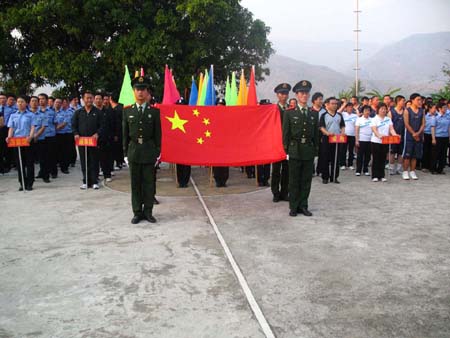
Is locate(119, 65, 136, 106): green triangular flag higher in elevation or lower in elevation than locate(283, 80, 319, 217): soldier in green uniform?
higher

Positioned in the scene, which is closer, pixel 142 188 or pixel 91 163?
pixel 142 188

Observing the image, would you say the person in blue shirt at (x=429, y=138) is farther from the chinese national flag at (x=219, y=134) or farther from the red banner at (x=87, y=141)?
the red banner at (x=87, y=141)

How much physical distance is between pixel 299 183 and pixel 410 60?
363ft

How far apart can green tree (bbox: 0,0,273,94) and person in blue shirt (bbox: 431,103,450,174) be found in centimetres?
998

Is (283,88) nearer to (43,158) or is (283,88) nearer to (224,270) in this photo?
(224,270)

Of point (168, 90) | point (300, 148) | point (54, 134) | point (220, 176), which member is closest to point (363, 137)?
point (220, 176)

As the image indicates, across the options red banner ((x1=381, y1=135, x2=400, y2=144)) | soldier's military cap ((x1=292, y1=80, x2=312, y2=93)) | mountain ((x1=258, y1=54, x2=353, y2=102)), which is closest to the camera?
soldier's military cap ((x1=292, y1=80, x2=312, y2=93))

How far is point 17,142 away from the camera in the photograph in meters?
8.69

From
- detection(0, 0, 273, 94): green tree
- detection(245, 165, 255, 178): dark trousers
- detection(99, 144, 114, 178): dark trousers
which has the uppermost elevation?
detection(0, 0, 273, 94): green tree

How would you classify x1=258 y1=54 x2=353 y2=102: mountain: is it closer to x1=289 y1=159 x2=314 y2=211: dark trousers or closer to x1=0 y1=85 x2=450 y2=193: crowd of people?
x1=0 y1=85 x2=450 y2=193: crowd of people

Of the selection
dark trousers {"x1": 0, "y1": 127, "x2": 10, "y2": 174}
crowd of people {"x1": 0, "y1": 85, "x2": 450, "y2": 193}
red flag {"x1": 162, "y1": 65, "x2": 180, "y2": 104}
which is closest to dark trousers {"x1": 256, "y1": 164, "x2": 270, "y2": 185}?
crowd of people {"x1": 0, "y1": 85, "x2": 450, "y2": 193}

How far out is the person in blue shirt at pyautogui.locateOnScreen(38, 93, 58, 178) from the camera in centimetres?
1025

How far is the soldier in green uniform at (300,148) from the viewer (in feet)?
21.6

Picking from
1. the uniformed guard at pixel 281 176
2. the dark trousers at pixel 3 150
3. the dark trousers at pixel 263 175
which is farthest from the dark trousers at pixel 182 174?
the dark trousers at pixel 3 150
